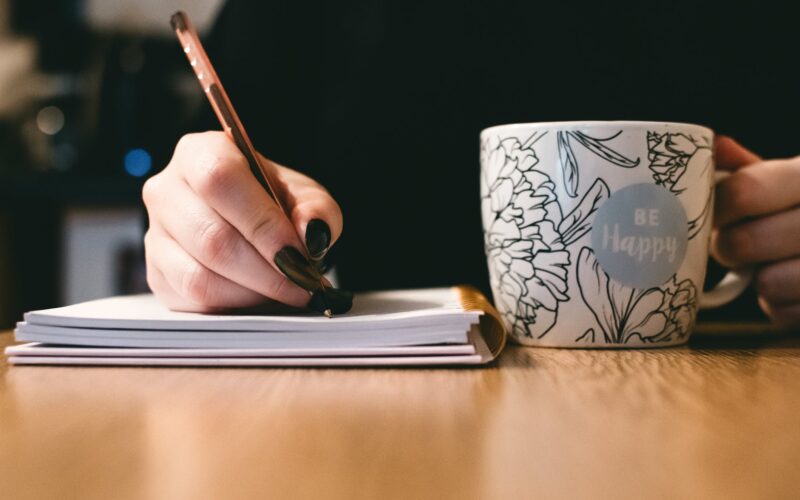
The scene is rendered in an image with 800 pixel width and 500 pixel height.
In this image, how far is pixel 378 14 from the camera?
3.15ft

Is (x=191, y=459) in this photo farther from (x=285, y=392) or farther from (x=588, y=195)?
(x=588, y=195)

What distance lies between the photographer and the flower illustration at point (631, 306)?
1.57 ft

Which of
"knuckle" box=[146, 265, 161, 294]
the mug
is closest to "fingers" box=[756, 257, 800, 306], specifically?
the mug

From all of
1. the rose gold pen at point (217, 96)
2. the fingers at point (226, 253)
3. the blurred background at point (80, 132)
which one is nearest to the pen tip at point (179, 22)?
the rose gold pen at point (217, 96)

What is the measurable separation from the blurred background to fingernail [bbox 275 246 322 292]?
121 centimetres

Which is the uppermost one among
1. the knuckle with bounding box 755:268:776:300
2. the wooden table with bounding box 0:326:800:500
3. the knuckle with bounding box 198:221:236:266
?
the knuckle with bounding box 198:221:236:266

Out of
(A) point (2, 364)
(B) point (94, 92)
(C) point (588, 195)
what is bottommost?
(A) point (2, 364)

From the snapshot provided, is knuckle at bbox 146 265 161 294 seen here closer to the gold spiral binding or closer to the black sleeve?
the gold spiral binding

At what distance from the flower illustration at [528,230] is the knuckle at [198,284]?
0.67 feet

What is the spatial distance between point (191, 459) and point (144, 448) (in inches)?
1.0

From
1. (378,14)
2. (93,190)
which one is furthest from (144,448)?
(93,190)

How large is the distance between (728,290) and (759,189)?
9cm

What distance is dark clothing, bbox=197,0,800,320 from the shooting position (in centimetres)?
89

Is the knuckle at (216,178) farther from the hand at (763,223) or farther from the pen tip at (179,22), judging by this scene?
the hand at (763,223)
